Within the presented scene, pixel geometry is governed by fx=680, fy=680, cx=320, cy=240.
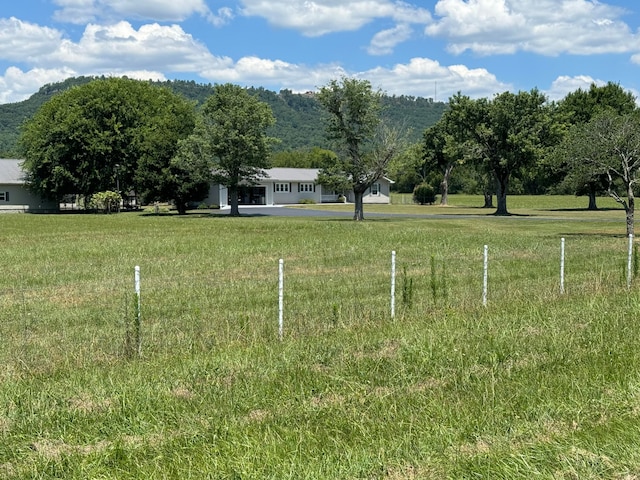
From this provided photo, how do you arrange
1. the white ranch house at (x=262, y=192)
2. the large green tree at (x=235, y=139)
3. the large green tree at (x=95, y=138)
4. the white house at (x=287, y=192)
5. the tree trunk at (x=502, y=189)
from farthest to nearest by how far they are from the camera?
the white house at (x=287, y=192) < the white ranch house at (x=262, y=192) < the large green tree at (x=95, y=138) < the tree trunk at (x=502, y=189) < the large green tree at (x=235, y=139)

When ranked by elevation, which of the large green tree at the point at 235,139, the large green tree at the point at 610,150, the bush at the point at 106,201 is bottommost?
the bush at the point at 106,201

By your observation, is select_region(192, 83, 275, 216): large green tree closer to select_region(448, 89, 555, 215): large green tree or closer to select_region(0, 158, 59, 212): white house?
select_region(448, 89, 555, 215): large green tree

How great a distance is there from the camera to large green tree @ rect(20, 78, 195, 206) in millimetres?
68875

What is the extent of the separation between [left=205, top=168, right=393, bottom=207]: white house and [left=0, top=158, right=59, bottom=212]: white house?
1876 centimetres

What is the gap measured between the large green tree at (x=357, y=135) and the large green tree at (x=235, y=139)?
1047 centimetres

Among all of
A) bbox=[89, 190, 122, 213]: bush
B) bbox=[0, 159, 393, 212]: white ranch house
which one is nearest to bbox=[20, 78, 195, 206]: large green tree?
bbox=[89, 190, 122, 213]: bush

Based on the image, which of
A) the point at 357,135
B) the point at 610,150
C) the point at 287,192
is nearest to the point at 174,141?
the point at 357,135

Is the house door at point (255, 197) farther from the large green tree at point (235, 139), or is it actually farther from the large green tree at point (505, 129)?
the large green tree at point (505, 129)

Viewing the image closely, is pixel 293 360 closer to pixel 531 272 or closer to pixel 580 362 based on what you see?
pixel 580 362

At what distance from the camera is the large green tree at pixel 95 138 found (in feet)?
226

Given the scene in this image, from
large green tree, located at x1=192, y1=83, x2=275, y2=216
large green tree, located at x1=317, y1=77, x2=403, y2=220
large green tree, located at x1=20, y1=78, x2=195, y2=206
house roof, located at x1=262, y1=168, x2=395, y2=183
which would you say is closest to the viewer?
large green tree, located at x1=317, y1=77, x2=403, y2=220

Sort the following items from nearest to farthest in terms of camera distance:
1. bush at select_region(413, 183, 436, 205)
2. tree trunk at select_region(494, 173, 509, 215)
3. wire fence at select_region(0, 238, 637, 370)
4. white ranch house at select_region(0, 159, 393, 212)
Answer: wire fence at select_region(0, 238, 637, 370)
tree trunk at select_region(494, 173, 509, 215)
white ranch house at select_region(0, 159, 393, 212)
bush at select_region(413, 183, 436, 205)

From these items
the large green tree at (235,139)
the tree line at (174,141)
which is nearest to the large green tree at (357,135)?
the tree line at (174,141)

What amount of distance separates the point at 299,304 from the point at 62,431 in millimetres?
7595
